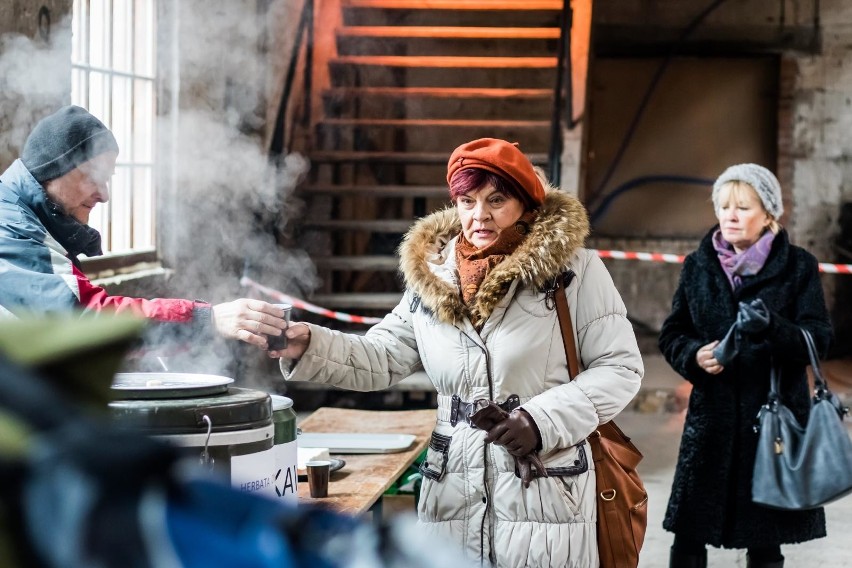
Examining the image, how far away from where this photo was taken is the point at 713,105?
433 inches

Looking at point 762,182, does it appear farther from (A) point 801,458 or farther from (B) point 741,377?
(A) point 801,458

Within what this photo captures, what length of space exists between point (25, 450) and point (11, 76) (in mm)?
4100

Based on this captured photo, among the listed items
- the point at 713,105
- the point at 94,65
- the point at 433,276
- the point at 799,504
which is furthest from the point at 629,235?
the point at 433,276

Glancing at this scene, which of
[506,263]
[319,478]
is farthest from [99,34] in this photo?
[506,263]

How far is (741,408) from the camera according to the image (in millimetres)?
4180

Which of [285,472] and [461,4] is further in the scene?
[461,4]

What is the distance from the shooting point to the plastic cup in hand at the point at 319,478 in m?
3.07

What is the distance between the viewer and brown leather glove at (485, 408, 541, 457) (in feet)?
8.89

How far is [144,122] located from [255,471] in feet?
14.3

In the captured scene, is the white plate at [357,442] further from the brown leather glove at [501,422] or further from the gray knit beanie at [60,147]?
the gray knit beanie at [60,147]

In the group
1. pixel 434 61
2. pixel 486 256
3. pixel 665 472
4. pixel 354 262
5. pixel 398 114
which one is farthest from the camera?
pixel 398 114

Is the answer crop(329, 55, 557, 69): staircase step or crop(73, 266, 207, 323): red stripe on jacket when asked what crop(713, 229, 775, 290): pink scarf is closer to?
crop(73, 266, 207, 323): red stripe on jacket

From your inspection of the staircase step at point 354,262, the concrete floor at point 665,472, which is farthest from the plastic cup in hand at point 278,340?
the staircase step at point 354,262

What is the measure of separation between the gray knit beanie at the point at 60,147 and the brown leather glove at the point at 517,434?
1377mm
